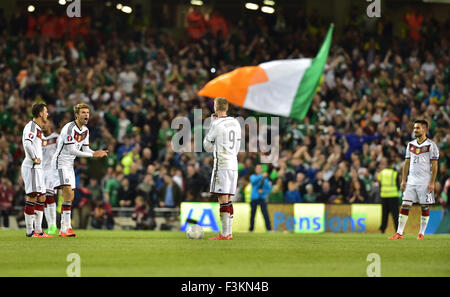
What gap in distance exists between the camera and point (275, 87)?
25547 mm

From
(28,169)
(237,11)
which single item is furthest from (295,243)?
(237,11)

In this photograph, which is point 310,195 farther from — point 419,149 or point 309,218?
point 419,149

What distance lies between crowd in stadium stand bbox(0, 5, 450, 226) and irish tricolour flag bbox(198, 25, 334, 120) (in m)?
2.03

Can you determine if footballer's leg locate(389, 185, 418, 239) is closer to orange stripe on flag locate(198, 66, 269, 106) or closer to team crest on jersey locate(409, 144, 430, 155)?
team crest on jersey locate(409, 144, 430, 155)

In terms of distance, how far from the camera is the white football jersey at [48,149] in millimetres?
18438

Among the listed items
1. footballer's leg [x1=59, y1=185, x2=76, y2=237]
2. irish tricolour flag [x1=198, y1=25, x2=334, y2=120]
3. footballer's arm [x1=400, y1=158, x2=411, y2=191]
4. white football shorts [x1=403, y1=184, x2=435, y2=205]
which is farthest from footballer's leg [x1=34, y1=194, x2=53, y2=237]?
irish tricolour flag [x1=198, y1=25, x2=334, y2=120]

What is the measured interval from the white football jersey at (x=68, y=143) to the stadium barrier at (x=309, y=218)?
8641 mm

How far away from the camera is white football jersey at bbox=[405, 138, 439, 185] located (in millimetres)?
17703

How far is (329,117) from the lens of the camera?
96.8 feet

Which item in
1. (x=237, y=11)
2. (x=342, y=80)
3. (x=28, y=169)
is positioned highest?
(x=237, y=11)

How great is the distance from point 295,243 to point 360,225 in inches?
369

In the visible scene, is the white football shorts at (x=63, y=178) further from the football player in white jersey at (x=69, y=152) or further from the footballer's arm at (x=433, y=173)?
the footballer's arm at (x=433, y=173)
